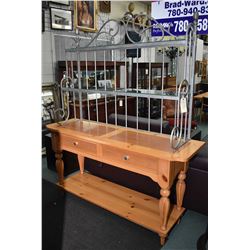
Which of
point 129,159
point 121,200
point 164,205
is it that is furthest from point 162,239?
point 129,159

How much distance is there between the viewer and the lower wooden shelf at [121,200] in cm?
191

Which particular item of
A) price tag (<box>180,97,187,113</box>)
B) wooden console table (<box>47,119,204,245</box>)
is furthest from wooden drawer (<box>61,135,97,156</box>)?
price tag (<box>180,97,187,113</box>)

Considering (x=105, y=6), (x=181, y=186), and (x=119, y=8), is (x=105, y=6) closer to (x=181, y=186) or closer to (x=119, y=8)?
(x=119, y=8)

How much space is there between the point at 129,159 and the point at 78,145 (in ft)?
1.89

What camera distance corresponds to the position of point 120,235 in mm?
1910

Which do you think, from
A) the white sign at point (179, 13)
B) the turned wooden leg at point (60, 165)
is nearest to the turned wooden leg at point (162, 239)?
the turned wooden leg at point (60, 165)

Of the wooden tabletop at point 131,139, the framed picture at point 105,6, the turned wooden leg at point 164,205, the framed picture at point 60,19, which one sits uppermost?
the framed picture at point 105,6

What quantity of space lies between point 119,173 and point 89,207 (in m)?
0.44

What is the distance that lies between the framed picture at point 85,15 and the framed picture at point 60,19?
0.39 feet

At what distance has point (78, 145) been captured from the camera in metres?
2.11

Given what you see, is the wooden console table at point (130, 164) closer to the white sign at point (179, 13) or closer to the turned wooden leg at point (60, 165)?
the turned wooden leg at point (60, 165)
